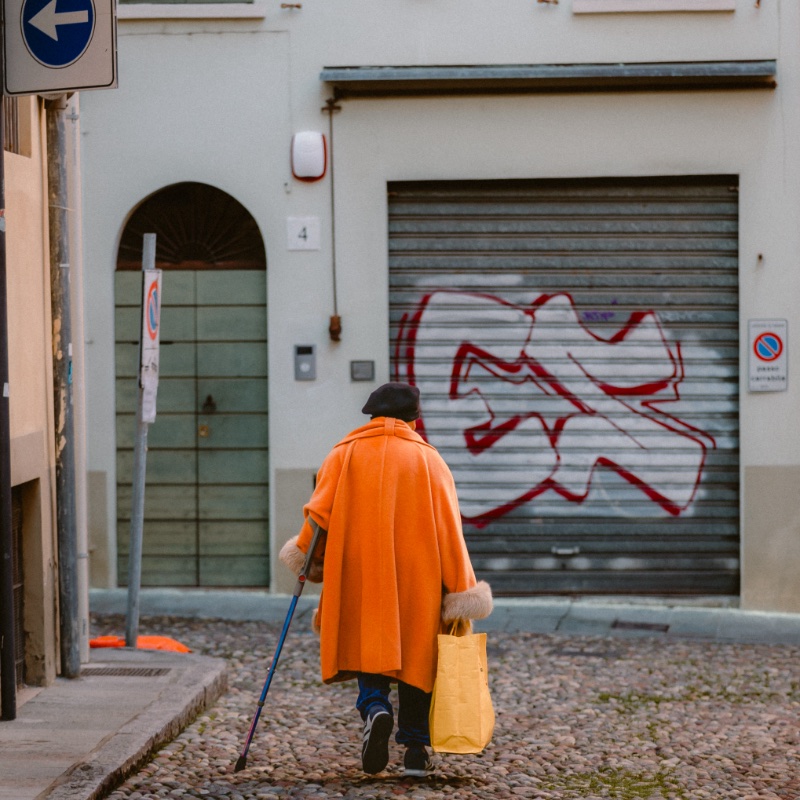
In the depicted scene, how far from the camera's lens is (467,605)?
589cm

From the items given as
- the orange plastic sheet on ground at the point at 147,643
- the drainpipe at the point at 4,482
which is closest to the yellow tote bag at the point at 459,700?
the drainpipe at the point at 4,482

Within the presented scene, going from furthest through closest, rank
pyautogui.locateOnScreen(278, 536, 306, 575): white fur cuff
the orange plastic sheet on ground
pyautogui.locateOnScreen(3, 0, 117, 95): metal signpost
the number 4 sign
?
the number 4 sign < the orange plastic sheet on ground < pyautogui.locateOnScreen(3, 0, 117, 95): metal signpost < pyautogui.locateOnScreen(278, 536, 306, 575): white fur cuff

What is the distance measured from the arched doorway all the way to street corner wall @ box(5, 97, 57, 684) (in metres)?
3.73

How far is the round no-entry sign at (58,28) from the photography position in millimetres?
6477

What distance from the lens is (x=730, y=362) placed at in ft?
35.9

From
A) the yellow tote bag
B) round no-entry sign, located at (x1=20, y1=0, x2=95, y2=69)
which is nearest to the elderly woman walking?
the yellow tote bag

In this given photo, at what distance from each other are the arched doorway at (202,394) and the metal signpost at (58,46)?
4557mm

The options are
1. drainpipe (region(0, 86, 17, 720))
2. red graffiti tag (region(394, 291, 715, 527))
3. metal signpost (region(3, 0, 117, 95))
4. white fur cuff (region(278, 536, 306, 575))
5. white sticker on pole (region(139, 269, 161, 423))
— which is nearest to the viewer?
white fur cuff (region(278, 536, 306, 575))

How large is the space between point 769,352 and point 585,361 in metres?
1.40

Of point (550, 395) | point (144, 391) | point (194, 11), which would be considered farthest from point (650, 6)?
point (144, 391)

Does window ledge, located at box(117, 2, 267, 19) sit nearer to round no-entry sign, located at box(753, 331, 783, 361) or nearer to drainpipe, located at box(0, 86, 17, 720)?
round no-entry sign, located at box(753, 331, 783, 361)

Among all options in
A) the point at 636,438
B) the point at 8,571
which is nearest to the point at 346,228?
the point at 636,438

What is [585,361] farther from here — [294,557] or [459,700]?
[459,700]

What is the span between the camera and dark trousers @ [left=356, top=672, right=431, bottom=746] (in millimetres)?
5934
